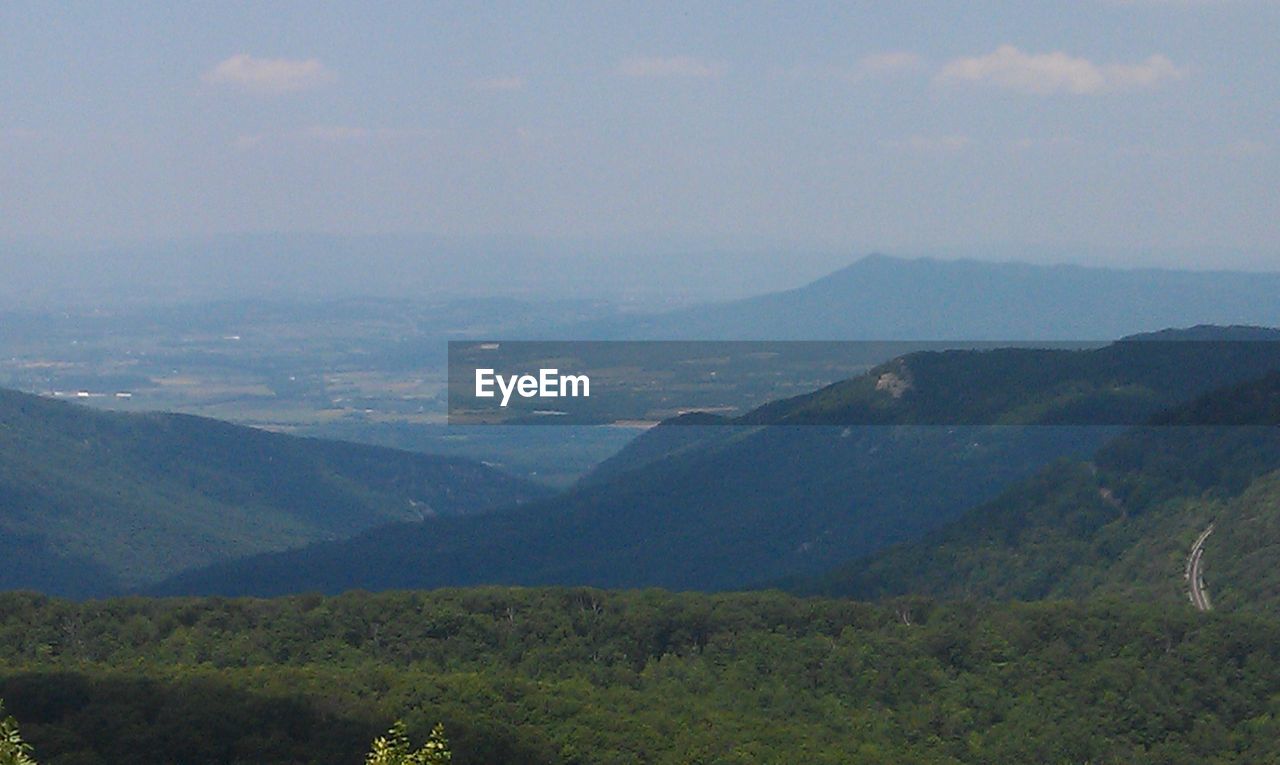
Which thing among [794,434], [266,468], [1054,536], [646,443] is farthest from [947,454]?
[266,468]

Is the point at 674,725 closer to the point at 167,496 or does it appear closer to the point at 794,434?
the point at 794,434

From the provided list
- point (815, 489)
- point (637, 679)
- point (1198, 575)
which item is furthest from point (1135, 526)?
point (815, 489)

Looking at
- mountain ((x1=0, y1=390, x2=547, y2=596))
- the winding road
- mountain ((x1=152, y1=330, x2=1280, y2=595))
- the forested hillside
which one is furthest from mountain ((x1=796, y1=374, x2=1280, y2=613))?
mountain ((x1=0, y1=390, x2=547, y2=596))

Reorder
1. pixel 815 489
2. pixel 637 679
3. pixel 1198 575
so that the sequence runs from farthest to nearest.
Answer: pixel 815 489 < pixel 1198 575 < pixel 637 679

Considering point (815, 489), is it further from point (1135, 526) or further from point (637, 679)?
point (637, 679)

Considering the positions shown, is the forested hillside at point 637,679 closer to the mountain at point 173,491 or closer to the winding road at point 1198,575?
the winding road at point 1198,575

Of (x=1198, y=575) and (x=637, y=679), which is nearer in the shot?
(x=637, y=679)
